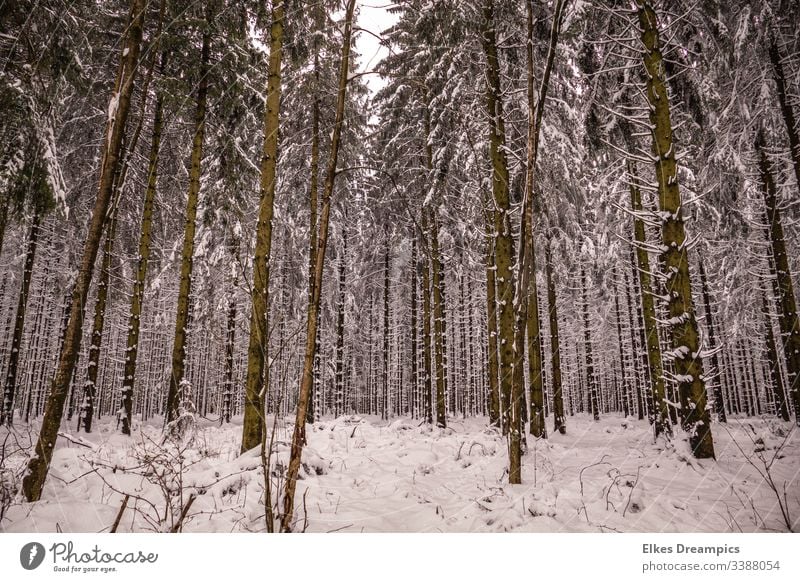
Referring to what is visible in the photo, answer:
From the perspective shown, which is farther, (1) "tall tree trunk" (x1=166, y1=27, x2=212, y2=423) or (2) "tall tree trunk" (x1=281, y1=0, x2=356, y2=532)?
(1) "tall tree trunk" (x1=166, y1=27, x2=212, y2=423)

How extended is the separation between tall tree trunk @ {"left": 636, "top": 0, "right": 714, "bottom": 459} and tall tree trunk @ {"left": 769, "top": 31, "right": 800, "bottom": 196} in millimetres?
3688

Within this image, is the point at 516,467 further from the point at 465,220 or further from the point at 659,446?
the point at 465,220

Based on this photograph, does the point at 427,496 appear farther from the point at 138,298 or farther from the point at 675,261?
the point at 138,298

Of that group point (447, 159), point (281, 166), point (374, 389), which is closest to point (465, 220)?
point (447, 159)

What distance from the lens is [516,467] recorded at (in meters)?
4.48

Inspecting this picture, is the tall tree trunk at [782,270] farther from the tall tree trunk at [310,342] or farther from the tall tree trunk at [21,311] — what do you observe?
the tall tree trunk at [21,311]

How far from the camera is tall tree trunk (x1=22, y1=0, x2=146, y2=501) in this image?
12.0ft

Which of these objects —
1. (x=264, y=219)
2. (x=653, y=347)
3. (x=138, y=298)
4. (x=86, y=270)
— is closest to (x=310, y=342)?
(x=86, y=270)

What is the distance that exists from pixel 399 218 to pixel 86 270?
12.3m

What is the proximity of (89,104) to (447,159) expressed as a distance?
922 centimetres

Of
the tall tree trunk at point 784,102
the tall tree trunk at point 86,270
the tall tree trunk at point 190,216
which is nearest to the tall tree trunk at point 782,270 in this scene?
the tall tree trunk at point 784,102

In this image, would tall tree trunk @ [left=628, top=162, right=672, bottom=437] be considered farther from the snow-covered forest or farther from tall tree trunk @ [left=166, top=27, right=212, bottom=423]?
tall tree trunk @ [left=166, top=27, right=212, bottom=423]

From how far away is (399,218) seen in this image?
15.4 m

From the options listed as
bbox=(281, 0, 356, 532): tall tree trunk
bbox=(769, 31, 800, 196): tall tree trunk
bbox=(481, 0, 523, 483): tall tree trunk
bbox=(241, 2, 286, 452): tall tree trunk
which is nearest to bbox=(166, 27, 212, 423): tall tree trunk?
bbox=(241, 2, 286, 452): tall tree trunk
